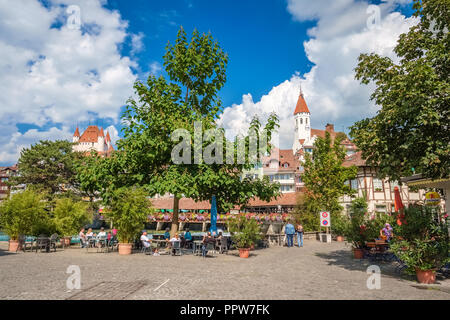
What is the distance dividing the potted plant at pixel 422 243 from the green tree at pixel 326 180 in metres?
19.1

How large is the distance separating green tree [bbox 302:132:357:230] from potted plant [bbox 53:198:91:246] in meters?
18.9

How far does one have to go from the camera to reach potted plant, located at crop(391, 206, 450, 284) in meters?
9.02

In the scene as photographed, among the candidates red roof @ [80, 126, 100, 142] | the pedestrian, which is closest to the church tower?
the pedestrian

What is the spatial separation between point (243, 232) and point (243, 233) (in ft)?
0.25

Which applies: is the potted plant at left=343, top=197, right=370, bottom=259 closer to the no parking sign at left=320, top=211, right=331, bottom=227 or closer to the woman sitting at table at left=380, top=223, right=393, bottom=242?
the woman sitting at table at left=380, top=223, right=393, bottom=242

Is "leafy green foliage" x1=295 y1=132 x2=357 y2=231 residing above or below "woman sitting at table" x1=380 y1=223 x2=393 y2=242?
above

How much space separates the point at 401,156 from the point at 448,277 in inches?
161

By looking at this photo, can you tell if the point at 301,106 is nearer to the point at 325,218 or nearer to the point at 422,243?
the point at 325,218

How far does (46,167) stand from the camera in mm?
48750

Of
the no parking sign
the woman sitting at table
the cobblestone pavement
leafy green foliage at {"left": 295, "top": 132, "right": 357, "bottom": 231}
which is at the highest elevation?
leafy green foliage at {"left": 295, "top": 132, "right": 357, "bottom": 231}

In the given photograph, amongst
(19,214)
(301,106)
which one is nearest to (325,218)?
(19,214)

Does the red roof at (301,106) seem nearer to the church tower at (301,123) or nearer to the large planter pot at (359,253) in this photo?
the church tower at (301,123)

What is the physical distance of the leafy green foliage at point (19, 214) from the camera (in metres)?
16.7

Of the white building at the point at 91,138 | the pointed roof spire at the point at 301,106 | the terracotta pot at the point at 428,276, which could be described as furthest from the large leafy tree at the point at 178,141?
the white building at the point at 91,138
